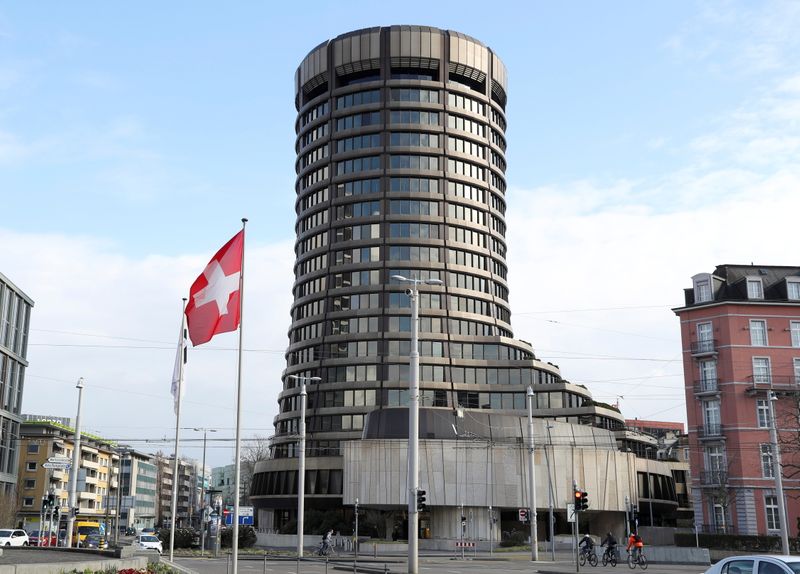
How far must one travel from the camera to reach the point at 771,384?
68.7 meters

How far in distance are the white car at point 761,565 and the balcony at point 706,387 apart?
55.9 meters

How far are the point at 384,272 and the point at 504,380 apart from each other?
20.4 meters

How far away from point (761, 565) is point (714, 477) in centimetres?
5697

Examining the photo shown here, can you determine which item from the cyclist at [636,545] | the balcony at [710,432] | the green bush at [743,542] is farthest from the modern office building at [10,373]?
the balcony at [710,432]

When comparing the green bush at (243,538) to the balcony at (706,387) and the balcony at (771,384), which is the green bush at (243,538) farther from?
the balcony at (771,384)

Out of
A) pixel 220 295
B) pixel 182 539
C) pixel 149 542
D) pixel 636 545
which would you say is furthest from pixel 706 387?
pixel 220 295

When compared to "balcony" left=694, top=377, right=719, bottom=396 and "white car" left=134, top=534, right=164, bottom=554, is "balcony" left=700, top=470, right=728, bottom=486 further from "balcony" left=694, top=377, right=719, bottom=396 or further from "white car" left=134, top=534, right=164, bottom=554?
"white car" left=134, top=534, right=164, bottom=554

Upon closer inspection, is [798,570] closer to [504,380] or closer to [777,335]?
[777,335]

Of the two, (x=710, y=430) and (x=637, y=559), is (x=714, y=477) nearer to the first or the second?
(x=710, y=430)

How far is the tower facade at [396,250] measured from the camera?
102312 millimetres

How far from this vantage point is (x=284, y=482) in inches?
3907

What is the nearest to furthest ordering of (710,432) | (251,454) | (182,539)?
(182,539) → (710,432) → (251,454)

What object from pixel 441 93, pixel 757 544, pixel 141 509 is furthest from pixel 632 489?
pixel 141 509

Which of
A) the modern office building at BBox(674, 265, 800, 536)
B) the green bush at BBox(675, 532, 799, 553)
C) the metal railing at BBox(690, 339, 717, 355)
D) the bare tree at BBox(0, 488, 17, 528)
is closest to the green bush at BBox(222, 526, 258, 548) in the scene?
the bare tree at BBox(0, 488, 17, 528)
